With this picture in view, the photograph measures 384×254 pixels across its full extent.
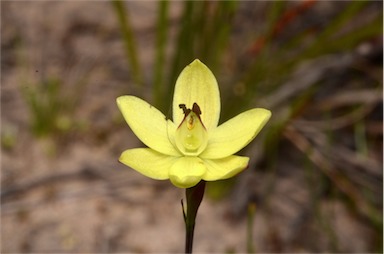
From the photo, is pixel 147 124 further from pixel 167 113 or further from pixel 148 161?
pixel 167 113

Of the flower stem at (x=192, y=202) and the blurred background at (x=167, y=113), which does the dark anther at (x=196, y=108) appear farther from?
the blurred background at (x=167, y=113)

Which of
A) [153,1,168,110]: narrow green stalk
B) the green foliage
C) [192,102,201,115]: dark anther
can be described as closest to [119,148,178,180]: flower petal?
[192,102,201,115]: dark anther

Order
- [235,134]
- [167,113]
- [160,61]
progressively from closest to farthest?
[235,134] < [167,113] < [160,61]

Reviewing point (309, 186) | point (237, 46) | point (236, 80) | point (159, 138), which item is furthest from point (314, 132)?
point (159, 138)

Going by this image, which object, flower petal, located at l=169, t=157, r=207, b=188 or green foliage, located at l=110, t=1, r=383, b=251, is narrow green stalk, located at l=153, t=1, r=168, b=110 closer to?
green foliage, located at l=110, t=1, r=383, b=251

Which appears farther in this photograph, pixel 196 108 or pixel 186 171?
pixel 196 108

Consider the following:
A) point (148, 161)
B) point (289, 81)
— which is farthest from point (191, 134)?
point (289, 81)

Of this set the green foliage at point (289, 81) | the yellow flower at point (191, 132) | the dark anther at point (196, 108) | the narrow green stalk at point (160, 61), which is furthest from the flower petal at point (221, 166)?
the narrow green stalk at point (160, 61)
